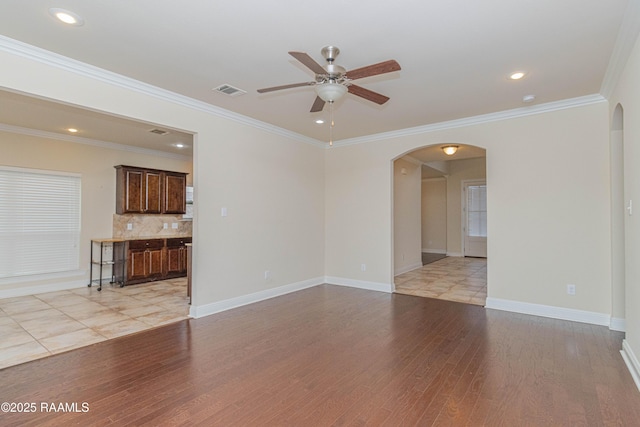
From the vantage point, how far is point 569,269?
412 cm

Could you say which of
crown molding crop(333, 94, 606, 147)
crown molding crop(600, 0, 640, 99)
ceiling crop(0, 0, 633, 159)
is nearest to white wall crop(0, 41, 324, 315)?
ceiling crop(0, 0, 633, 159)

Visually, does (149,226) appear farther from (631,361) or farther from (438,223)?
(438,223)

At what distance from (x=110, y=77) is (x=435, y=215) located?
9.86 m

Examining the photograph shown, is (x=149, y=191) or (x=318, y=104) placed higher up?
(x=318, y=104)

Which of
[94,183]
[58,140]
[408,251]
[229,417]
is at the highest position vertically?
[58,140]

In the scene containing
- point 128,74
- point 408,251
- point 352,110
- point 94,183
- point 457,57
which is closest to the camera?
point 457,57

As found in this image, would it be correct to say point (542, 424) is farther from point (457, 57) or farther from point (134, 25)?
point (134, 25)

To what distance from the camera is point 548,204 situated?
4262mm

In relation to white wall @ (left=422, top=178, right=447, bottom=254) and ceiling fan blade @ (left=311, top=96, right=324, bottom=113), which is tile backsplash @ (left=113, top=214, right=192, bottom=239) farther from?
white wall @ (left=422, top=178, right=447, bottom=254)

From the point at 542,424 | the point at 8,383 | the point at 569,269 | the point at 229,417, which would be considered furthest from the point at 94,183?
the point at 569,269

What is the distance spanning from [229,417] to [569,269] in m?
4.26

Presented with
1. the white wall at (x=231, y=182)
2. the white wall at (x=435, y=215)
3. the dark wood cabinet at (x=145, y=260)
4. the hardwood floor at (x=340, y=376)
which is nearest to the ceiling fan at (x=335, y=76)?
the white wall at (x=231, y=182)

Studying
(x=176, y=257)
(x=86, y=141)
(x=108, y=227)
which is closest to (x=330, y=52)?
(x=86, y=141)

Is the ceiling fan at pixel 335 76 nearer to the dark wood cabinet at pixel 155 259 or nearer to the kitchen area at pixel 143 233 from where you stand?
the kitchen area at pixel 143 233
